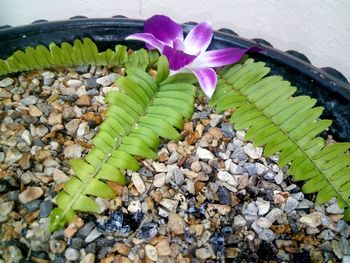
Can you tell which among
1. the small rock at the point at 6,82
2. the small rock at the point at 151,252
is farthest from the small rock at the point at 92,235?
the small rock at the point at 6,82

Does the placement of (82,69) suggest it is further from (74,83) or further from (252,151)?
(252,151)

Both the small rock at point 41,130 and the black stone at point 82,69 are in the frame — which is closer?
the small rock at point 41,130

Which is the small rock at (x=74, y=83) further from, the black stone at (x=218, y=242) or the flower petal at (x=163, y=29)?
the black stone at (x=218, y=242)

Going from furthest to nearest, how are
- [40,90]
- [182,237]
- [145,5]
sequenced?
[145,5] < [40,90] < [182,237]

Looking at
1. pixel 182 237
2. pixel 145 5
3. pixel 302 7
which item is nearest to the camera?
pixel 182 237

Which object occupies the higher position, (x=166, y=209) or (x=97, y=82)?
(x=97, y=82)

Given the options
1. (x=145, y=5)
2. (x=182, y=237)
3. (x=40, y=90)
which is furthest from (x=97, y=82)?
(x=182, y=237)

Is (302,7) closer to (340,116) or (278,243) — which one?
(340,116)
